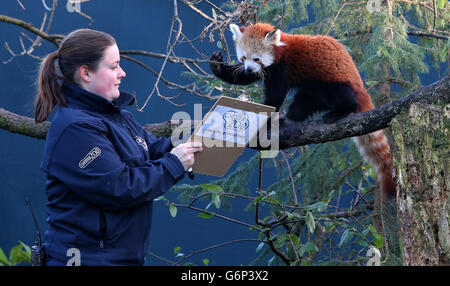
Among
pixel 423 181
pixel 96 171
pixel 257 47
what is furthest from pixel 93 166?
pixel 257 47

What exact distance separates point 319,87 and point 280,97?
0.21 meters

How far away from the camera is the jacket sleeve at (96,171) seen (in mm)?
1145

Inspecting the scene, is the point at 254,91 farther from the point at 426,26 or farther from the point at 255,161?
the point at 426,26

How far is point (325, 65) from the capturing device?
2297mm

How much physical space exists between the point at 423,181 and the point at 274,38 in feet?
3.66

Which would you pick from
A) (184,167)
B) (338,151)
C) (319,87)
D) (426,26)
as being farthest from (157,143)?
(426,26)

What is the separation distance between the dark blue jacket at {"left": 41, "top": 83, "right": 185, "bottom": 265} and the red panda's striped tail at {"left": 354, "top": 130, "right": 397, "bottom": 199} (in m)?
1.15

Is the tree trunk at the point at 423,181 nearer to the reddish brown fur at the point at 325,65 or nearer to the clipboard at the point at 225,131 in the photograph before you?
the clipboard at the point at 225,131

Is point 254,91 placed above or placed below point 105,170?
above

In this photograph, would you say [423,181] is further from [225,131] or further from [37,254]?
[37,254]

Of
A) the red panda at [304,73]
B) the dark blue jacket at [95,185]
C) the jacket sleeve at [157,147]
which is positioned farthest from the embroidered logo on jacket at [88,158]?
the red panda at [304,73]

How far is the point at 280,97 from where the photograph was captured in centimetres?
231

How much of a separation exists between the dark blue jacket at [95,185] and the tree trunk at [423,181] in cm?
73

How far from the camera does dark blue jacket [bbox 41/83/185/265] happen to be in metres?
1.15
